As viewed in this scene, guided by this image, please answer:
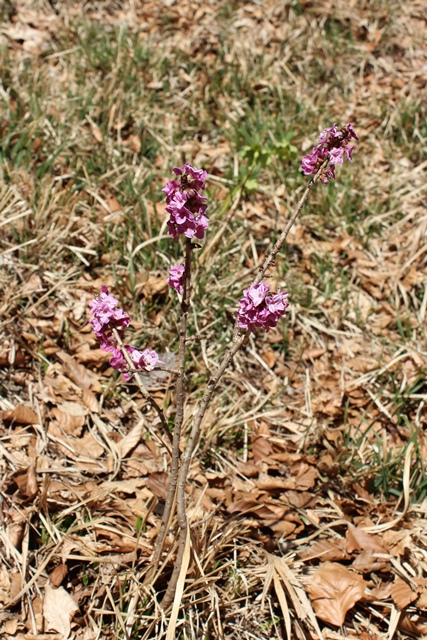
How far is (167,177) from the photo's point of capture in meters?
3.68

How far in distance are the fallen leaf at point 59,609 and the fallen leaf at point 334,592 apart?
89cm

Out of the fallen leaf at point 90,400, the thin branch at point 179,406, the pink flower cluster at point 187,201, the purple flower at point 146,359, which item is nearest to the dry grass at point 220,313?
the fallen leaf at point 90,400

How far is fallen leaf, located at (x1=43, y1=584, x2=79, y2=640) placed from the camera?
6.78ft

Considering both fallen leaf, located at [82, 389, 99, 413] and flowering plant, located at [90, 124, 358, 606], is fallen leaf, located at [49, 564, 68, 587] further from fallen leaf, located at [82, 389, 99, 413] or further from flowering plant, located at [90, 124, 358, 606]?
fallen leaf, located at [82, 389, 99, 413]

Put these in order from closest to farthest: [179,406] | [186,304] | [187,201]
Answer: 1. [187,201]
2. [186,304]
3. [179,406]

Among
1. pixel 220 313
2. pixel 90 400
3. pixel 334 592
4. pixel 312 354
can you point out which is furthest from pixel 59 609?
pixel 312 354

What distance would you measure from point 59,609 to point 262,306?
1356mm

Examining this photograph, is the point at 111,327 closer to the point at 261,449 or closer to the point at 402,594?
the point at 261,449

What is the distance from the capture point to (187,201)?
157 cm

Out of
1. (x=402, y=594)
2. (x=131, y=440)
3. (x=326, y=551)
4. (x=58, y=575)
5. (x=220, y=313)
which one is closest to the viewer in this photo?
(x=58, y=575)

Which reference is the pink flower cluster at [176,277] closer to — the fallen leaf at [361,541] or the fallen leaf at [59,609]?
the fallen leaf at [59,609]

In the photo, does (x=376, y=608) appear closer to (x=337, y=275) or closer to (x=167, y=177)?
(x=337, y=275)

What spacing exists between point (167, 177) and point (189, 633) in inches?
101

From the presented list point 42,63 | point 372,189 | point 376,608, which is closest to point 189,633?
point 376,608
